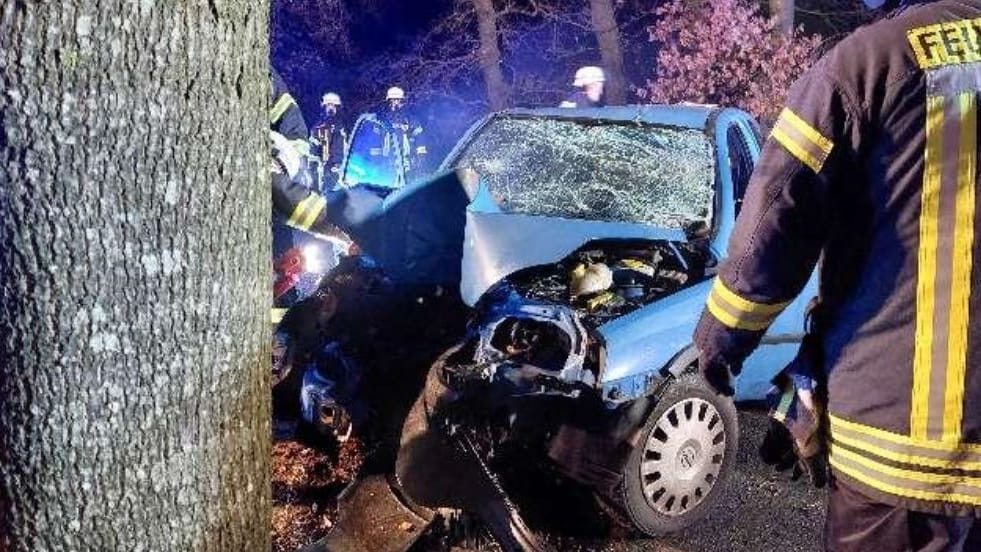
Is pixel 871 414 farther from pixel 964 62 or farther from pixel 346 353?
pixel 346 353

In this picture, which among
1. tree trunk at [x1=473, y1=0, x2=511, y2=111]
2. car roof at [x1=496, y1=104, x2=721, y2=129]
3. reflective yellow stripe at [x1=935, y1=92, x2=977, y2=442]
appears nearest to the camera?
reflective yellow stripe at [x1=935, y1=92, x2=977, y2=442]

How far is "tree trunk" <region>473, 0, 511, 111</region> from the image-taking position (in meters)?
14.8

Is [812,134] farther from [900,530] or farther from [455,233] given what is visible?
[455,233]

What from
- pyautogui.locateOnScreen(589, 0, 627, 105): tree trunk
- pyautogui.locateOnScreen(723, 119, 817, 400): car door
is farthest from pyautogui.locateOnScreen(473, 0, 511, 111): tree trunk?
pyautogui.locateOnScreen(723, 119, 817, 400): car door

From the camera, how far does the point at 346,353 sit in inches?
157

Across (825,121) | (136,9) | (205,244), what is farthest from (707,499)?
(136,9)

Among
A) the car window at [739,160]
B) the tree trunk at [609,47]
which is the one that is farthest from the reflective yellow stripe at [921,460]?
the tree trunk at [609,47]

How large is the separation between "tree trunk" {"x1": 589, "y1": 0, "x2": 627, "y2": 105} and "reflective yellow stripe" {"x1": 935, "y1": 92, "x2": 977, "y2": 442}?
467 inches

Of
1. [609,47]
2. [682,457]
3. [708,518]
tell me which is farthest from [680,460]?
[609,47]

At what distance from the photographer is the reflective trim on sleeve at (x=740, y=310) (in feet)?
6.27

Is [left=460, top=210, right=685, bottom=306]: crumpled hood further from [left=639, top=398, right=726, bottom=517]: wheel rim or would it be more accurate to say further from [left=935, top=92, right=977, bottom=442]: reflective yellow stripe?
[left=935, top=92, right=977, bottom=442]: reflective yellow stripe

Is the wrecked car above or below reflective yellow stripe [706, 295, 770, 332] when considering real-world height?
below

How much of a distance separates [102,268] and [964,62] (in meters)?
1.68

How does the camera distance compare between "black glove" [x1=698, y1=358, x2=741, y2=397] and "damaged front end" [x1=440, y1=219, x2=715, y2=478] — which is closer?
"black glove" [x1=698, y1=358, x2=741, y2=397]
